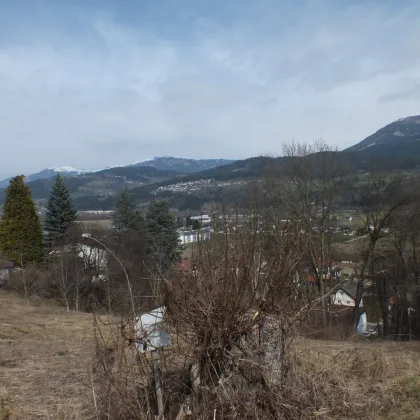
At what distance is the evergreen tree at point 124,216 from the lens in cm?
3591

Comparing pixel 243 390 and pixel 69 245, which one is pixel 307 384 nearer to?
pixel 243 390

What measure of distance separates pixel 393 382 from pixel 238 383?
2248mm

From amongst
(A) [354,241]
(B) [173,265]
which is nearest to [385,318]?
(A) [354,241]

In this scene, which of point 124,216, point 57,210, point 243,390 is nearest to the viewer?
point 243,390

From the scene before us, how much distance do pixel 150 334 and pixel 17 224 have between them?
26.8 metres

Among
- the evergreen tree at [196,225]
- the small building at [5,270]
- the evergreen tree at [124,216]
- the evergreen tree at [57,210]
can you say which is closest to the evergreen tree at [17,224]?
the small building at [5,270]

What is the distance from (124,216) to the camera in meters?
36.4

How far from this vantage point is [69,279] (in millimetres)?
24062

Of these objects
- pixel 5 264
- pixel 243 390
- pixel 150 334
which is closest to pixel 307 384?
pixel 243 390

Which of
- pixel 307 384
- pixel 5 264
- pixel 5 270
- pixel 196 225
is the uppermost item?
pixel 196 225

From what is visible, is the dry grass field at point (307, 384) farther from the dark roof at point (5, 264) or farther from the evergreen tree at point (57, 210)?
the evergreen tree at point (57, 210)

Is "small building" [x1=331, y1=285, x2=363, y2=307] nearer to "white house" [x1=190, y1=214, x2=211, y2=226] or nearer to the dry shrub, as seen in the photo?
the dry shrub

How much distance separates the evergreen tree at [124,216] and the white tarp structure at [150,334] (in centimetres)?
3161

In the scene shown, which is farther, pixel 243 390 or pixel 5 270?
pixel 5 270
